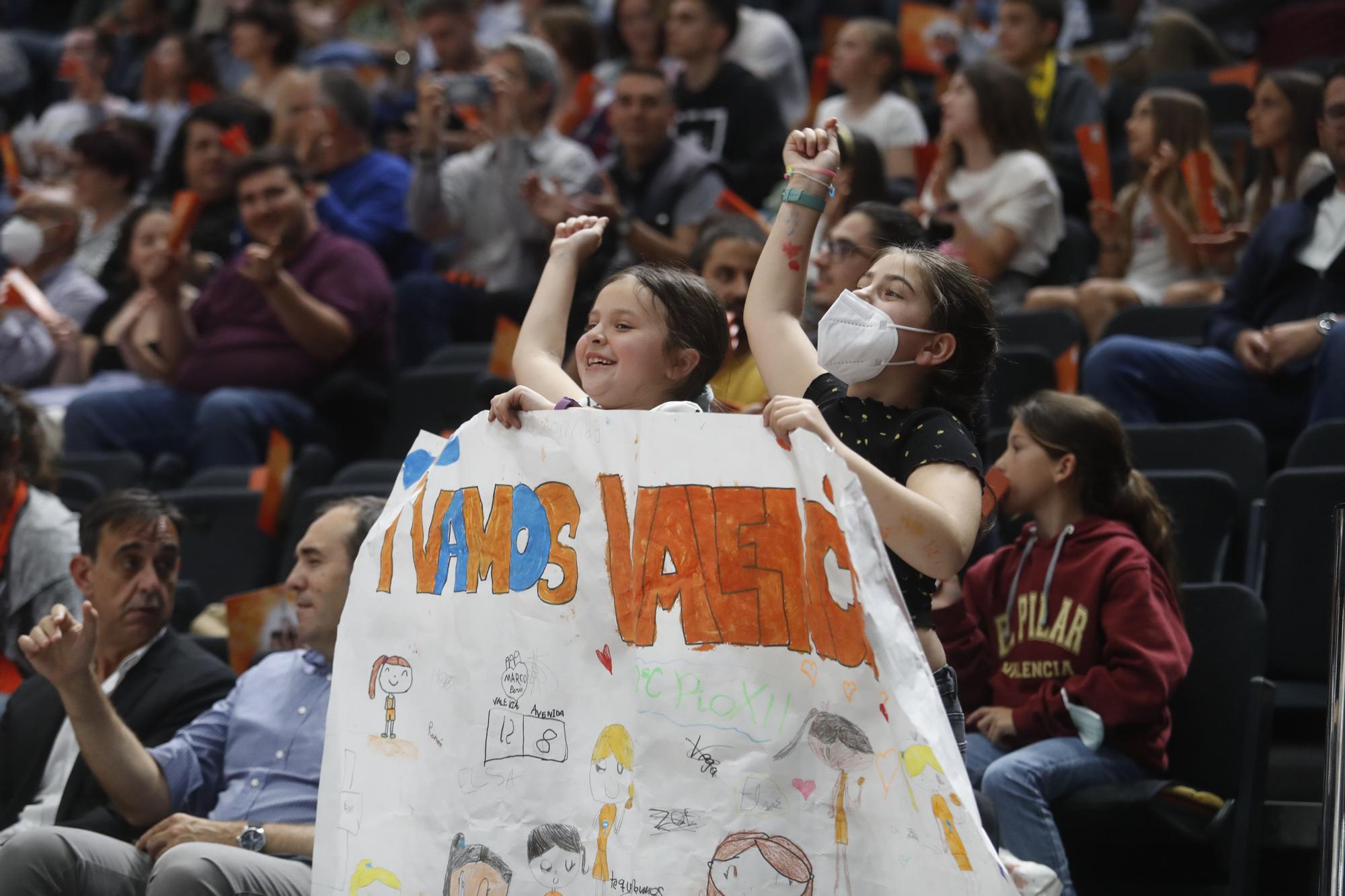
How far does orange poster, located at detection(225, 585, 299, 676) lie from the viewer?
375 centimetres

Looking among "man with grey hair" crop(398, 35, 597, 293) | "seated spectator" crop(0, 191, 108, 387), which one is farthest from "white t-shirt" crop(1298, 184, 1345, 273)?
"seated spectator" crop(0, 191, 108, 387)

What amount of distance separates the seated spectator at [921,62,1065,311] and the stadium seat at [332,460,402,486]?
1964mm

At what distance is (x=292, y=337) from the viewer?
564 cm

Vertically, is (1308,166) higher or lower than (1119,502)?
higher

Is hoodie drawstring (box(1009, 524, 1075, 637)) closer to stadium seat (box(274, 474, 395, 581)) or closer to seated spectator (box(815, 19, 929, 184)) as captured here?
stadium seat (box(274, 474, 395, 581))

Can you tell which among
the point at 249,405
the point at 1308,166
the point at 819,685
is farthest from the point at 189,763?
the point at 1308,166

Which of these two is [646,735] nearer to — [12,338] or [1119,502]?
[1119,502]

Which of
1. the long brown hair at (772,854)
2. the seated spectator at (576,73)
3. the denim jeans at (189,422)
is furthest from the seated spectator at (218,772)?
the seated spectator at (576,73)

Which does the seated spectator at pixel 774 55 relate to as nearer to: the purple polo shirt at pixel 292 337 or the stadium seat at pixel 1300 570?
the purple polo shirt at pixel 292 337

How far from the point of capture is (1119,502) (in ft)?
11.2

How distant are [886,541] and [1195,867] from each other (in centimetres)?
135

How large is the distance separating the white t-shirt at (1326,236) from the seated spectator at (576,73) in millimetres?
3178

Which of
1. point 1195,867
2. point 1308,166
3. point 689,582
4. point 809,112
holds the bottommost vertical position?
point 1195,867

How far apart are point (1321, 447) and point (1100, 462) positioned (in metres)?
0.81
